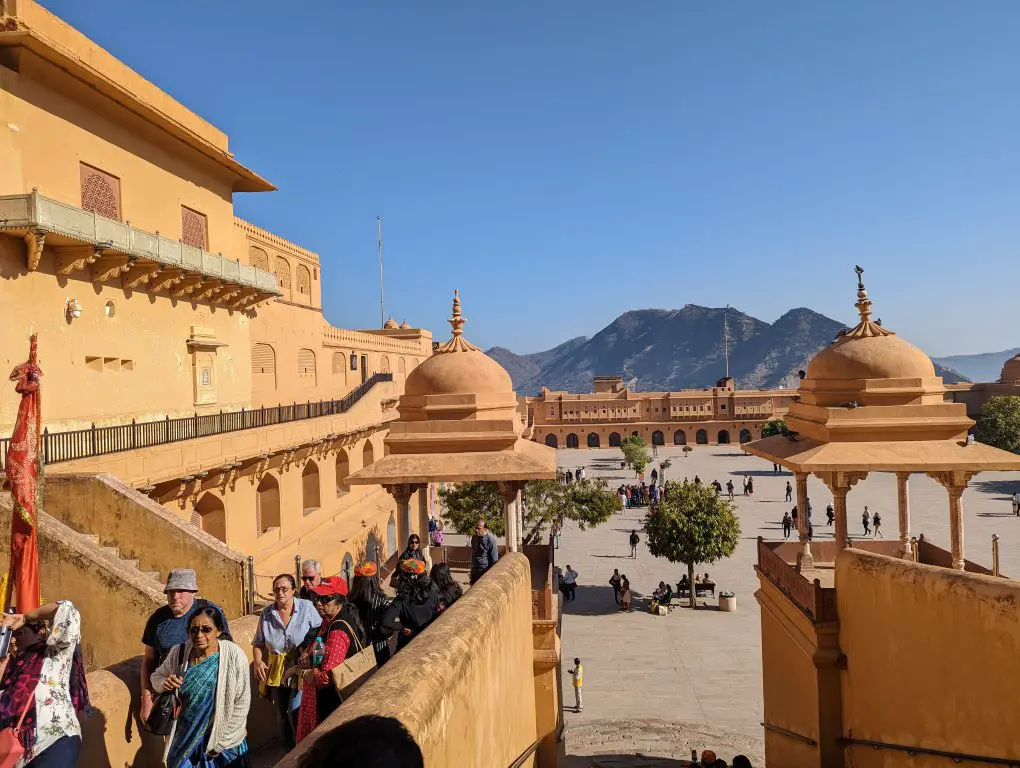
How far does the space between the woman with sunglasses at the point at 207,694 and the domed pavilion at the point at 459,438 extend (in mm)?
4521

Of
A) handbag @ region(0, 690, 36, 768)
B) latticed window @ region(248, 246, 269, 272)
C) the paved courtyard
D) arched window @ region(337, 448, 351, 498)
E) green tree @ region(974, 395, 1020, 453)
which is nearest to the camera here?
handbag @ region(0, 690, 36, 768)

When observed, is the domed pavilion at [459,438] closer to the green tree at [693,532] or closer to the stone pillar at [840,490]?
the stone pillar at [840,490]

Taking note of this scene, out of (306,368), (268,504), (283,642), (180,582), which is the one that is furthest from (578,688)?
(306,368)

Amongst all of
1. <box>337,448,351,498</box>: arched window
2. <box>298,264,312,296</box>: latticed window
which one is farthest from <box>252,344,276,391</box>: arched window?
<box>298,264,312,296</box>: latticed window

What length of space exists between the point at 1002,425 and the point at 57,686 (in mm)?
52715

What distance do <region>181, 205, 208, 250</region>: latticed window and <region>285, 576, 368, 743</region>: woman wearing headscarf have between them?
13983mm

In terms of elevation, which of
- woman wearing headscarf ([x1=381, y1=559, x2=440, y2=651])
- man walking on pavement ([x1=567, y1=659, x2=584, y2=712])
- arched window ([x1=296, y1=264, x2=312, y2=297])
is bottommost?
man walking on pavement ([x1=567, y1=659, x2=584, y2=712])

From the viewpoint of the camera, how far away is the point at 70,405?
12.6m

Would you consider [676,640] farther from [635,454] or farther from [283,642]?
[635,454]

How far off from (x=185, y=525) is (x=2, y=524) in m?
1.86

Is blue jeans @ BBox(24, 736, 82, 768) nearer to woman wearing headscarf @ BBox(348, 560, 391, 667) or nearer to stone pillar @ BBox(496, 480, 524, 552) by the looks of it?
woman wearing headscarf @ BBox(348, 560, 391, 667)

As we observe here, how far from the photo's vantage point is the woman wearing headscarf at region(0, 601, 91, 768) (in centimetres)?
335

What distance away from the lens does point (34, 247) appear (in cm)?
1159

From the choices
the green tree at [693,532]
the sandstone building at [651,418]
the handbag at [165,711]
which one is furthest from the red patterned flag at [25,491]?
the sandstone building at [651,418]
